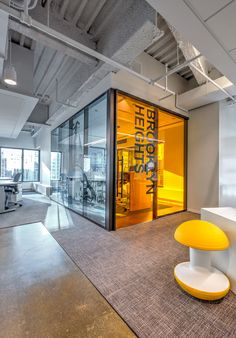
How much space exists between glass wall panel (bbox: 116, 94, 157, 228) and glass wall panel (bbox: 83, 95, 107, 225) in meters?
0.35

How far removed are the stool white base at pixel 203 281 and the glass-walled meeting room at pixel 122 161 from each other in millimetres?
1857

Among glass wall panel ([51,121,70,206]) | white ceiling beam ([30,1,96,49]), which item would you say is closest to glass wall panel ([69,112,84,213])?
glass wall panel ([51,121,70,206])

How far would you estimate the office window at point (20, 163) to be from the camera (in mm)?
9258

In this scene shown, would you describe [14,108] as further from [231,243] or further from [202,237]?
[231,243]

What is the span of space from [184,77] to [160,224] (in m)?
4.50

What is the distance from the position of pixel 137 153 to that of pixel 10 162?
863cm

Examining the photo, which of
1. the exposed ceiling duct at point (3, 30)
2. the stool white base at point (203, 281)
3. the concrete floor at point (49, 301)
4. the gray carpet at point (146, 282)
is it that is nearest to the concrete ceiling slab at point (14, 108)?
the exposed ceiling duct at point (3, 30)

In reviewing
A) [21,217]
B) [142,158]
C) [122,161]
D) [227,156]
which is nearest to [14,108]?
[21,217]

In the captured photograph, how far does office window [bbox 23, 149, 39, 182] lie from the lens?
9883mm

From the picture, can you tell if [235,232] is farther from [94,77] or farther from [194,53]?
[94,77]

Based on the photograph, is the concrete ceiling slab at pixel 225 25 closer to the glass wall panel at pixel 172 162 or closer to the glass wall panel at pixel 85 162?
the glass wall panel at pixel 85 162

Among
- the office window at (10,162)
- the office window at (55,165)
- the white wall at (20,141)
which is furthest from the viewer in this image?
the office window at (10,162)

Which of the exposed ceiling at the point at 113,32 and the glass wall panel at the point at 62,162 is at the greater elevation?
the exposed ceiling at the point at 113,32

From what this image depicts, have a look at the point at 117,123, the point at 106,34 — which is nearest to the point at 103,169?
the point at 117,123
